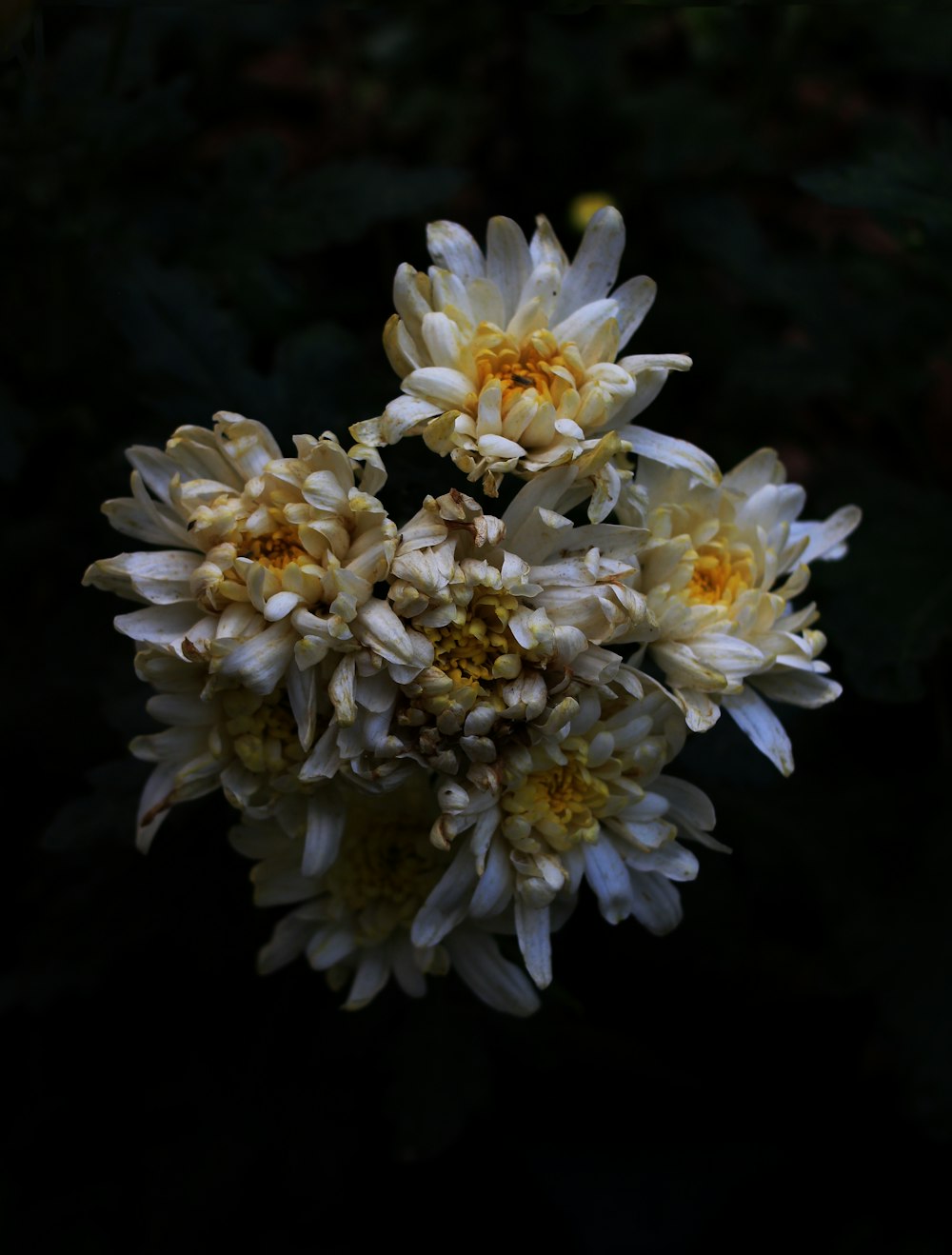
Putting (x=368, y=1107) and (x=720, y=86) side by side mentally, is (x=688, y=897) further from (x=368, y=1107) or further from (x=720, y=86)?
(x=720, y=86)

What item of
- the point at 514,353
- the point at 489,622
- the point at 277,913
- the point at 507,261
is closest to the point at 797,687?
the point at 489,622

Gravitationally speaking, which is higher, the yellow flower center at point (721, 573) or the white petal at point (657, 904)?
the yellow flower center at point (721, 573)

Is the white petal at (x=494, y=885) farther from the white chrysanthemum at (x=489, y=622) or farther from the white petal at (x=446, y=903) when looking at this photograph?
the white chrysanthemum at (x=489, y=622)

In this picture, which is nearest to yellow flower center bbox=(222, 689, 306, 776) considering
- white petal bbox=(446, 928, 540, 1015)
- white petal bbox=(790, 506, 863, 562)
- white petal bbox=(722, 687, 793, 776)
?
white petal bbox=(446, 928, 540, 1015)

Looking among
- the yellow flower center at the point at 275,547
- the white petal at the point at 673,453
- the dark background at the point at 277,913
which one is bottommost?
the dark background at the point at 277,913

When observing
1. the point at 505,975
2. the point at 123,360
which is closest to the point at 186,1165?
the point at 505,975

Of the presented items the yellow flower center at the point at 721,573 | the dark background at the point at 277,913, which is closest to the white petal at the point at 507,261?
the dark background at the point at 277,913
